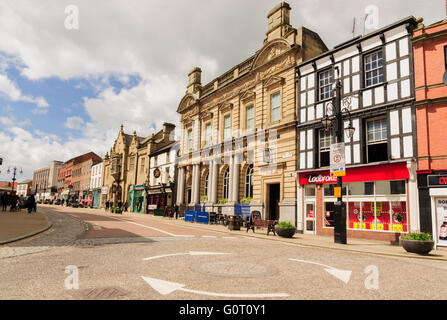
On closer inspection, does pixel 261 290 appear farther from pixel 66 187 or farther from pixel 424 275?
pixel 66 187

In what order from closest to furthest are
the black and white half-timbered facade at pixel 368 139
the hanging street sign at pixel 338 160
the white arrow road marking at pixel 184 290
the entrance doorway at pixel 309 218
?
the white arrow road marking at pixel 184 290 → the hanging street sign at pixel 338 160 → the black and white half-timbered facade at pixel 368 139 → the entrance doorway at pixel 309 218

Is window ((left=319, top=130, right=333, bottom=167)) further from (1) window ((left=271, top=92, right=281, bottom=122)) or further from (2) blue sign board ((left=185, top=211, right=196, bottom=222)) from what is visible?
(2) blue sign board ((left=185, top=211, right=196, bottom=222))

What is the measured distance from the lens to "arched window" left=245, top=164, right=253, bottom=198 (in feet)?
83.8

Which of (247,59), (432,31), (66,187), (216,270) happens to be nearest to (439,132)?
(432,31)

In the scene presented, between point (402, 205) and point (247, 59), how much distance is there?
59.2ft

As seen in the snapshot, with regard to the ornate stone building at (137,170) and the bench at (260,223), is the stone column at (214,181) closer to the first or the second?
the bench at (260,223)

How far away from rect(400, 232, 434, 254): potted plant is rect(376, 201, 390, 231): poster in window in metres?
Result: 4.01

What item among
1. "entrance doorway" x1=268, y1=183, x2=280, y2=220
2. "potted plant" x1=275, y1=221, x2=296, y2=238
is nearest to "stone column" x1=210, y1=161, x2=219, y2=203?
"entrance doorway" x1=268, y1=183, x2=280, y2=220

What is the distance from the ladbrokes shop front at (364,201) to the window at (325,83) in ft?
16.6

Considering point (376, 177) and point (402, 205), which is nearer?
point (402, 205)

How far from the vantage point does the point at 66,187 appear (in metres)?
87.6

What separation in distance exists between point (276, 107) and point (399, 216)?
11.9 metres

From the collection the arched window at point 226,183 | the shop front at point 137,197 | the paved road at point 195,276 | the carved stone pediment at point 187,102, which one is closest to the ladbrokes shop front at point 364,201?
the paved road at point 195,276

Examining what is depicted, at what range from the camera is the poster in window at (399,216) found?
14.7 meters
